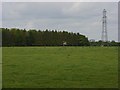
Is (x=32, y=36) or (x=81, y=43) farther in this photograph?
(x=81, y=43)

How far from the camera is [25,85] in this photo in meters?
14.5

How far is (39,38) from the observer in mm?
137750

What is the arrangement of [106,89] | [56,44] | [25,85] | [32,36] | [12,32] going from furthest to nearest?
[56,44] < [32,36] < [12,32] < [25,85] < [106,89]

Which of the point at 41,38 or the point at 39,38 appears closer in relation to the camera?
the point at 39,38

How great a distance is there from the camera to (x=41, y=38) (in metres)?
→ 140

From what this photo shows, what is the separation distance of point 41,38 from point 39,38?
2592mm

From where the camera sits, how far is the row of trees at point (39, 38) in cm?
12256

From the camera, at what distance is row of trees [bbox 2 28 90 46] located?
Result: 4825 inches

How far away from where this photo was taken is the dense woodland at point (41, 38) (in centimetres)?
12264

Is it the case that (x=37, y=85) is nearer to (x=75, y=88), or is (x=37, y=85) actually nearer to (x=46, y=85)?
(x=46, y=85)

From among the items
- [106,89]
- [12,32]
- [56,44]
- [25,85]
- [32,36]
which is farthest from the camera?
[56,44]

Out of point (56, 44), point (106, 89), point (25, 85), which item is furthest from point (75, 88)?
point (56, 44)

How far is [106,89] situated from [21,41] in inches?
4564

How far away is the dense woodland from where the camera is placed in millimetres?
122637
